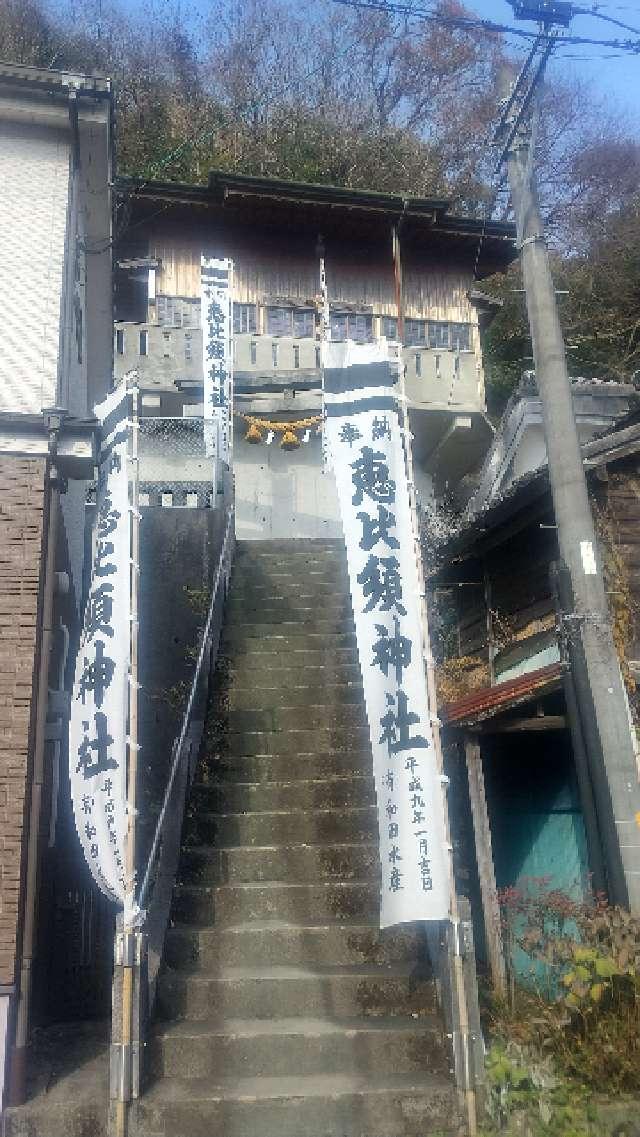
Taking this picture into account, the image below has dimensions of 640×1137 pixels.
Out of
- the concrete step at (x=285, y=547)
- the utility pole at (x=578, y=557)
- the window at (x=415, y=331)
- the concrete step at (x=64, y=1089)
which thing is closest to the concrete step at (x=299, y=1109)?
the concrete step at (x=64, y=1089)

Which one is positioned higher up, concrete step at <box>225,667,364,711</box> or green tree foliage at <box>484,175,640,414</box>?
green tree foliage at <box>484,175,640,414</box>

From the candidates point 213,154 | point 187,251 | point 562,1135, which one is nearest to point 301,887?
point 562,1135

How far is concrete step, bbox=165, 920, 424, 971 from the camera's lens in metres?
7.12

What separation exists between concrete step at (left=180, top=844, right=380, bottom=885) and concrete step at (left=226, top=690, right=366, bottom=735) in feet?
6.44

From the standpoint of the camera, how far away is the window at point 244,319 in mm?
19203

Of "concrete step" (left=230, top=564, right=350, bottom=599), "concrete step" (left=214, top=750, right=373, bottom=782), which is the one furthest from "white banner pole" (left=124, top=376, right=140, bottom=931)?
"concrete step" (left=230, top=564, right=350, bottom=599)

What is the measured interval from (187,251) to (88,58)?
1807 cm

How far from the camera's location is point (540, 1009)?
6637mm

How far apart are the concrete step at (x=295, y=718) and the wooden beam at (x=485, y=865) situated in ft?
5.48

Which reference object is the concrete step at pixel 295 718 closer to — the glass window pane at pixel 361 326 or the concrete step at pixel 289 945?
the concrete step at pixel 289 945

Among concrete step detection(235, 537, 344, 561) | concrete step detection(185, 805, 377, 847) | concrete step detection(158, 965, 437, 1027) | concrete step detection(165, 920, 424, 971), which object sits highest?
concrete step detection(235, 537, 344, 561)

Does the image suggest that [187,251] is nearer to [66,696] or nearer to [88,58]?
[66,696]

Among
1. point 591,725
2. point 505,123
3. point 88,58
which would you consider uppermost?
point 88,58

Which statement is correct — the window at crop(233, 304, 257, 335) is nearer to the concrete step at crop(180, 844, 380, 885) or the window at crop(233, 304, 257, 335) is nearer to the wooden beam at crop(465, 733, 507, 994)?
the wooden beam at crop(465, 733, 507, 994)
